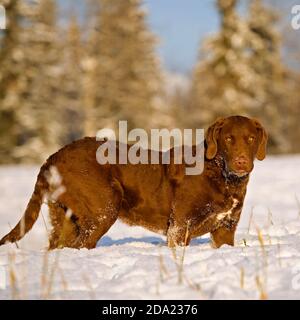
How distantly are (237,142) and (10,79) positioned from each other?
21153 mm

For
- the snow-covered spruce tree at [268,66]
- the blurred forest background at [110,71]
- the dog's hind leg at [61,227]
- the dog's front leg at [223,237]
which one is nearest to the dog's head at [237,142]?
the dog's front leg at [223,237]

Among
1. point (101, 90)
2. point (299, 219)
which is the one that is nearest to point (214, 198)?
point (299, 219)

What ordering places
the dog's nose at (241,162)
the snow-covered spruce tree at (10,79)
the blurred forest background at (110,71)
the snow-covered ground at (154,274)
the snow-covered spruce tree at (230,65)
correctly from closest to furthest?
1. the snow-covered ground at (154,274)
2. the dog's nose at (241,162)
3. the snow-covered spruce tree at (10,79)
4. the blurred forest background at (110,71)
5. the snow-covered spruce tree at (230,65)

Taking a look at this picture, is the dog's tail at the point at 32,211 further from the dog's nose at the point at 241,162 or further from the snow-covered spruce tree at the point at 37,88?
the snow-covered spruce tree at the point at 37,88

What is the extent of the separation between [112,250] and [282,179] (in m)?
11.7

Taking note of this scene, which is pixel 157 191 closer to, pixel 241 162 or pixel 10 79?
pixel 241 162

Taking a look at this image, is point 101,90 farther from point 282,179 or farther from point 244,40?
point 282,179

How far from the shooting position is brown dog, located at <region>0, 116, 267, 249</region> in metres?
5.24

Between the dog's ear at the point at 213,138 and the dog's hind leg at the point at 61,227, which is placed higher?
the dog's ear at the point at 213,138

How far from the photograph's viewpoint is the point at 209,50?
30047mm

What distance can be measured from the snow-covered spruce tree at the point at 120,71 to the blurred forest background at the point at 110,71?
0.19 ft

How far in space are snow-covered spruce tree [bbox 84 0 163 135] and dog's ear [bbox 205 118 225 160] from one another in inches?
910

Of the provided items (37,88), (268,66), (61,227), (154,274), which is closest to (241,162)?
(154,274)

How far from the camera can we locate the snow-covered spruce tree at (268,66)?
31.3m
